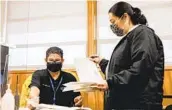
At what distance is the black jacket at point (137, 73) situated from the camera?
1.35 meters

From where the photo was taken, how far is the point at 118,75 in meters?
1.36

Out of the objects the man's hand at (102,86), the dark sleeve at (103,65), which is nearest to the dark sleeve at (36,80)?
the dark sleeve at (103,65)

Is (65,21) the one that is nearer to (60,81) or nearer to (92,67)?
(60,81)

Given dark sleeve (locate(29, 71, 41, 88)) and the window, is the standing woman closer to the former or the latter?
dark sleeve (locate(29, 71, 41, 88))

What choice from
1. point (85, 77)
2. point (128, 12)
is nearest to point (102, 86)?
point (85, 77)

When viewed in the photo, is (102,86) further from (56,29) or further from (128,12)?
(56,29)

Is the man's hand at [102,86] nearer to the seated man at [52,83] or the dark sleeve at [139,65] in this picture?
the dark sleeve at [139,65]

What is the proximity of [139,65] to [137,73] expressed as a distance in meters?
0.04

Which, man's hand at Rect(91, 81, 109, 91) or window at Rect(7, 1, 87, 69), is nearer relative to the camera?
man's hand at Rect(91, 81, 109, 91)

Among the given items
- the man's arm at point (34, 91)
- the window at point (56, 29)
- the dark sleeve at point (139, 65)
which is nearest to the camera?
the dark sleeve at point (139, 65)

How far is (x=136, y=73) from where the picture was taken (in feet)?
4.38

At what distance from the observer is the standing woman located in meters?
1.35

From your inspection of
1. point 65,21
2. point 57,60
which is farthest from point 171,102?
point 65,21

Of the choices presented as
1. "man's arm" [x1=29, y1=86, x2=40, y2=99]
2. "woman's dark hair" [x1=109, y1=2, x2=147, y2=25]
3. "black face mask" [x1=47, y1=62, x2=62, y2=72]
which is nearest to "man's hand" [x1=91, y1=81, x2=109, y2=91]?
"woman's dark hair" [x1=109, y1=2, x2=147, y2=25]
